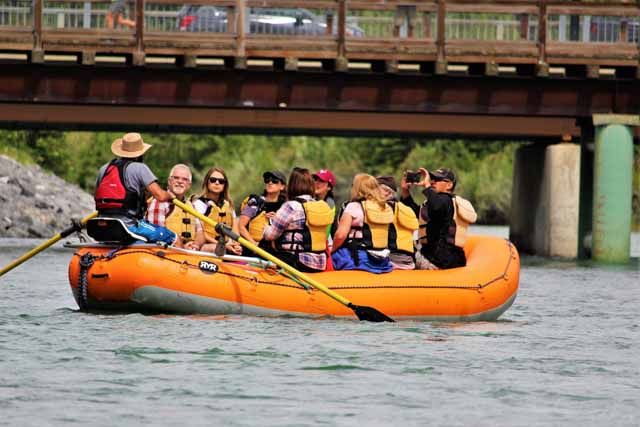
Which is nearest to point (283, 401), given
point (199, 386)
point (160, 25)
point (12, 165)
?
point (199, 386)

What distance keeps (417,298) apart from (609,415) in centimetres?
522

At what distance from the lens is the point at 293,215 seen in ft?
53.9

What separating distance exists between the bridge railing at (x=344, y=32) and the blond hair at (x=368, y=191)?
1380cm

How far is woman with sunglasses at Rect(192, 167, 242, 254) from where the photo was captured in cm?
1734

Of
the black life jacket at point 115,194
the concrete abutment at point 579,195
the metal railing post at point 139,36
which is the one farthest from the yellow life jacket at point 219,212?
the concrete abutment at point 579,195

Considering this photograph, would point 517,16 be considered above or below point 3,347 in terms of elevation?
above

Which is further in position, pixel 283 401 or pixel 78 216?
pixel 78 216

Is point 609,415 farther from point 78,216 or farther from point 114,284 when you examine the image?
point 78,216

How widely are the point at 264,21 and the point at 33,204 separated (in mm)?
17008

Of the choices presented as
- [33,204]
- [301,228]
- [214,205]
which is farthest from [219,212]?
[33,204]

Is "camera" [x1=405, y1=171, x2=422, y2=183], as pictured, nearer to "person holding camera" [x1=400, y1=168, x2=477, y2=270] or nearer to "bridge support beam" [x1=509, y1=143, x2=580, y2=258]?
"person holding camera" [x1=400, y1=168, x2=477, y2=270]

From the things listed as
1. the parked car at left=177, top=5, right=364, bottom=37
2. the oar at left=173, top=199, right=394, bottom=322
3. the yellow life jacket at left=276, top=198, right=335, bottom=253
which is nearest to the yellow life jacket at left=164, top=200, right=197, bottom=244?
the oar at left=173, top=199, right=394, bottom=322

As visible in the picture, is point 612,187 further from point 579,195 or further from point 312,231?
point 312,231

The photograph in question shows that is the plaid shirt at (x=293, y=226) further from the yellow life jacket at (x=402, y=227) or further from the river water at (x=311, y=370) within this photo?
the yellow life jacket at (x=402, y=227)
